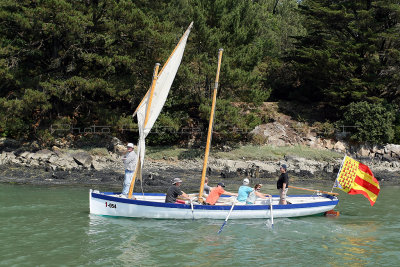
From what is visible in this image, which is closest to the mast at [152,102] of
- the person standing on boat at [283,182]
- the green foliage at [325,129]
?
the person standing on boat at [283,182]

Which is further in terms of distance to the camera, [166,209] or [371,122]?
[371,122]

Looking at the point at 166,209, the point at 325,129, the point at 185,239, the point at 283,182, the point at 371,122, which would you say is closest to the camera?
the point at 185,239

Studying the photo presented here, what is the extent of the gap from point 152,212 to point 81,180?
39.1 feet

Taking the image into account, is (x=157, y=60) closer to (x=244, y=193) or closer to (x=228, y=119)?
(x=228, y=119)

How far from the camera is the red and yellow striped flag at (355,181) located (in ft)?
67.3

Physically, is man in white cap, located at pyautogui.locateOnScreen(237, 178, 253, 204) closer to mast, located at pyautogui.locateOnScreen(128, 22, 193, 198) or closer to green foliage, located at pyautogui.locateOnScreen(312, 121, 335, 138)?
mast, located at pyautogui.locateOnScreen(128, 22, 193, 198)

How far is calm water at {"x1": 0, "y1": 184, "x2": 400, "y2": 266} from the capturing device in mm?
13125

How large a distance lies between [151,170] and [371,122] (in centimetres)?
2116

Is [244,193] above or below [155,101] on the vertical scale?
below

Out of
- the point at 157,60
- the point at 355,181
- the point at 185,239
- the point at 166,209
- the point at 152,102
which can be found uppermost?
the point at 157,60

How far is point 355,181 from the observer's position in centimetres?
2052

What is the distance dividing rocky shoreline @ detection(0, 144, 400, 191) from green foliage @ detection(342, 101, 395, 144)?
287cm

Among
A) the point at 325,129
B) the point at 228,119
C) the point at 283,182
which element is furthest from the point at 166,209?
the point at 325,129

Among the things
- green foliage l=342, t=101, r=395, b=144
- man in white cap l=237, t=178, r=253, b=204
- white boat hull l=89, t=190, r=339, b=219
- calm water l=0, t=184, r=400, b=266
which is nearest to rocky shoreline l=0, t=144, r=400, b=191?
green foliage l=342, t=101, r=395, b=144
